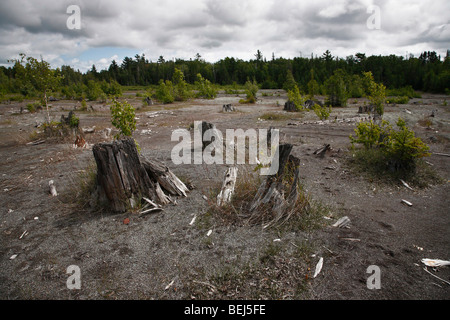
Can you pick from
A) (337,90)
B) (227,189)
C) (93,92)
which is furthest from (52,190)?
(93,92)

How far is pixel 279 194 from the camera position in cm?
459

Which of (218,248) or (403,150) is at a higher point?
(403,150)

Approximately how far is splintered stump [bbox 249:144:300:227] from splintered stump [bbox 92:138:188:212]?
6.26 feet

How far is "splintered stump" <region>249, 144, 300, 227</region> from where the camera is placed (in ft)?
14.7

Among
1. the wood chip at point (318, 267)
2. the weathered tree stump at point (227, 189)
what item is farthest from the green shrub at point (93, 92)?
the wood chip at point (318, 267)

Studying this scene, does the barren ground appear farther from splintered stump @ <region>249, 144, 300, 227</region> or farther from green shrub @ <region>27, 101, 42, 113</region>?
green shrub @ <region>27, 101, 42, 113</region>

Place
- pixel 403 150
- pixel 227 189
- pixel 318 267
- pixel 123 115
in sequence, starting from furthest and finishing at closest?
pixel 123 115, pixel 403 150, pixel 227 189, pixel 318 267

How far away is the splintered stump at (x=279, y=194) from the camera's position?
4.48 m

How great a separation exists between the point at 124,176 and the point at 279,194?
297 cm

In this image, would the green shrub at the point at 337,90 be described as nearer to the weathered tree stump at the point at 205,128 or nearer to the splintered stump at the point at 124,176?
the weathered tree stump at the point at 205,128

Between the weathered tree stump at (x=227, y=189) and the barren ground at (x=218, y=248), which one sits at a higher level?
the weathered tree stump at (x=227, y=189)

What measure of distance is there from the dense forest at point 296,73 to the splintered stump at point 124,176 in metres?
10.5

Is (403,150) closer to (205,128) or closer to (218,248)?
(218,248)

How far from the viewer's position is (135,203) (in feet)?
16.6
